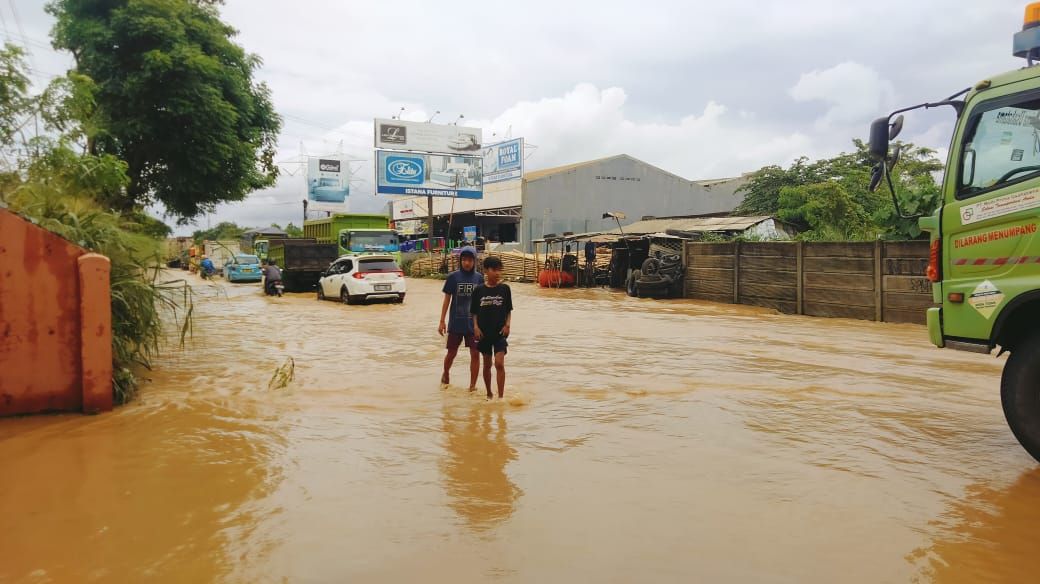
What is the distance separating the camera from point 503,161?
4919 cm

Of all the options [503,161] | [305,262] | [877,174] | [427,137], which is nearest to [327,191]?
[427,137]

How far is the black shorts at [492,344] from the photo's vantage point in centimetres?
737

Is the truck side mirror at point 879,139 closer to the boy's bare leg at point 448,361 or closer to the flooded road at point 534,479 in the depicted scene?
the flooded road at point 534,479

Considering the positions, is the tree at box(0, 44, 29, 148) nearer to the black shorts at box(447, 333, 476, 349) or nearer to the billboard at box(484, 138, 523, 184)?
the black shorts at box(447, 333, 476, 349)

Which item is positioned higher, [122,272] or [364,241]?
[364,241]

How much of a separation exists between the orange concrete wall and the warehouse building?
120 ft

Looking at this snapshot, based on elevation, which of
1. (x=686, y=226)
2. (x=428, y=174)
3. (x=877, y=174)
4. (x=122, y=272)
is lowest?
(x=122, y=272)

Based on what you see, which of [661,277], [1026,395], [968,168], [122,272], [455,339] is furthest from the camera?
[661,277]

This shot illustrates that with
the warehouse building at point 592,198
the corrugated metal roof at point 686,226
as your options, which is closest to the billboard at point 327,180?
the warehouse building at point 592,198

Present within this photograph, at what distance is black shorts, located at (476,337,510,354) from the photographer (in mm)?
7373

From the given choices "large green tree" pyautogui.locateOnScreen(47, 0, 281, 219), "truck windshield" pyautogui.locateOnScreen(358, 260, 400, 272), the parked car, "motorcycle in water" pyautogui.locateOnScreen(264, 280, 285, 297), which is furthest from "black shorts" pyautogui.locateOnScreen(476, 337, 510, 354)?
the parked car

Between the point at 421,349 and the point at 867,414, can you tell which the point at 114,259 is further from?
the point at 867,414

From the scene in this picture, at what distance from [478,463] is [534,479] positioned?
595 millimetres

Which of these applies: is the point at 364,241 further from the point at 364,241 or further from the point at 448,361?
the point at 448,361
